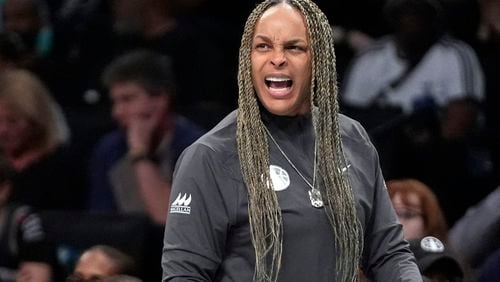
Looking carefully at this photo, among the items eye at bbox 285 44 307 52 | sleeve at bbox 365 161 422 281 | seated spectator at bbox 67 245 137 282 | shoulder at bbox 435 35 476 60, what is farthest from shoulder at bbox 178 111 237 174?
shoulder at bbox 435 35 476 60

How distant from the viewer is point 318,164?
9.93ft

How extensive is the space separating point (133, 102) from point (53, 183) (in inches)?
20.1

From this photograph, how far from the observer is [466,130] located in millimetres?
5820

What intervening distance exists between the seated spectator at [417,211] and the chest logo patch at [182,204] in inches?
83.1

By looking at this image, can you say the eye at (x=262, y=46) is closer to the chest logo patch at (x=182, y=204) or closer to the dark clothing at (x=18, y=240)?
the chest logo patch at (x=182, y=204)

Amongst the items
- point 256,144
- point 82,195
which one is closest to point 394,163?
point 82,195

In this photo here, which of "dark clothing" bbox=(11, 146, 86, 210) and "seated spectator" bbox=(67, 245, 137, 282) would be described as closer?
"seated spectator" bbox=(67, 245, 137, 282)

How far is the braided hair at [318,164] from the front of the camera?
2.88m

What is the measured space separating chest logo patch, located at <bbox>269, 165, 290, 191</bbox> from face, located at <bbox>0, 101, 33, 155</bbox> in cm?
300

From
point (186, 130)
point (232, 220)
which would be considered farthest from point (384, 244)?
point (186, 130)

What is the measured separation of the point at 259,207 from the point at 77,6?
3.92 metres

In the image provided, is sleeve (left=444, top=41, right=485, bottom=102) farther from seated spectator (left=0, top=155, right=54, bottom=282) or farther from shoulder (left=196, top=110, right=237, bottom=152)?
shoulder (left=196, top=110, right=237, bottom=152)

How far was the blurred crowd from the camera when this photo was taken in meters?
5.28

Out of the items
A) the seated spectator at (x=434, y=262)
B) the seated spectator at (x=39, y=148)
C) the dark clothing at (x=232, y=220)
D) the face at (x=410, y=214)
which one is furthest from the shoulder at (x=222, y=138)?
the seated spectator at (x=39, y=148)
